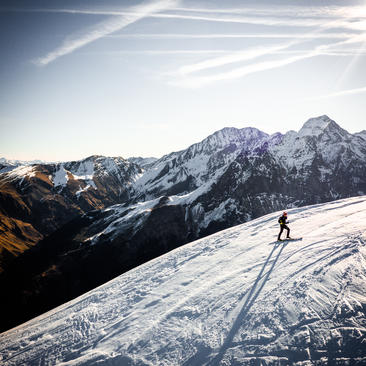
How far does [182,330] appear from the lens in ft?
30.1

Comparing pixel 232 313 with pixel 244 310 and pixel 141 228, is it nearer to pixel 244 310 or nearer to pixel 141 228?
pixel 244 310

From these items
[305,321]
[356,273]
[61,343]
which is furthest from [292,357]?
[61,343]

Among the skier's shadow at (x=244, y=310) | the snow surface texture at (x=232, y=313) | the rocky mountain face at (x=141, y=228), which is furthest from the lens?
the rocky mountain face at (x=141, y=228)

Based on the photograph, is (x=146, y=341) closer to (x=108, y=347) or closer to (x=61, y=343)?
(x=108, y=347)

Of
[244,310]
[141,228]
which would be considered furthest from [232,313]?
[141,228]

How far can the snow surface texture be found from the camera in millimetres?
7267

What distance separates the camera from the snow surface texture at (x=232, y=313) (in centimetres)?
727

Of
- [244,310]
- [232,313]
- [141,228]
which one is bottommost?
[141,228]

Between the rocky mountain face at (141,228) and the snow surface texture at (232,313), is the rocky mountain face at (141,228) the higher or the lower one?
the lower one

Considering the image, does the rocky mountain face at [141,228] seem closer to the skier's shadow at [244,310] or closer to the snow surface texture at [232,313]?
the snow surface texture at [232,313]

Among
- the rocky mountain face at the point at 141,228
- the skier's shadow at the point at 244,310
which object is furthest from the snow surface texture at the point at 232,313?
the rocky mountain face at the point at 141,228

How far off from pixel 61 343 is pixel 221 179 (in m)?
159

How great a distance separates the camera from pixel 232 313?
919 centimetres

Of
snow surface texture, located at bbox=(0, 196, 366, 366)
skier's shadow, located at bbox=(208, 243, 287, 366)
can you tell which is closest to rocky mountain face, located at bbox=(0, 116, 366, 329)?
snow surface texture, located at bbox=(0, 196, 366, 366)
